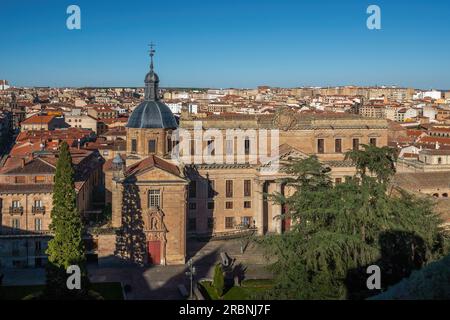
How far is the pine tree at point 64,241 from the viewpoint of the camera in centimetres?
3319

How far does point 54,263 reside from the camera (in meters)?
33.9

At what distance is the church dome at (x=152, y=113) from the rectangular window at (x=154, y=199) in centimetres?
738

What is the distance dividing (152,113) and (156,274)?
13.7 metres

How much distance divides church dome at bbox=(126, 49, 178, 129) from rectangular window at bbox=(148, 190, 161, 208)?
738cm

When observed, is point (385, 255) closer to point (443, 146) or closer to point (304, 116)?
point (304, 116)

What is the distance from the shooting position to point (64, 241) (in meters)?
34.4

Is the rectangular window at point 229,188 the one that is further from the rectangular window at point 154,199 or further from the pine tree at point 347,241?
the pine tree at point 347,241

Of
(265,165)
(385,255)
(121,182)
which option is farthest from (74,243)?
(265,165)

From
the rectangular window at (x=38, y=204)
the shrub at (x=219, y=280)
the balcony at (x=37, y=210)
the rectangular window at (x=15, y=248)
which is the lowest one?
the shrub at (x=219, y=280)

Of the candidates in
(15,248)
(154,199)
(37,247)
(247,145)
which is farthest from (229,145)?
(15,248)

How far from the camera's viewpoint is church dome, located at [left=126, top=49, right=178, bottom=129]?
49.3 meters

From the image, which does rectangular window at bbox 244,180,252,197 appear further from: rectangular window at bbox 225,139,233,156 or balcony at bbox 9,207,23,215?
balcony at bbox 9,207,23,215

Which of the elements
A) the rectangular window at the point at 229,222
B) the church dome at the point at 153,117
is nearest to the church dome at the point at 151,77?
the church dome at the point at 153,117
